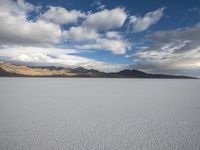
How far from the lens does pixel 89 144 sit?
4.82 meters

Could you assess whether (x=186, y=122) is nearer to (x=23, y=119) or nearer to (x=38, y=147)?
(x=38, y=147)

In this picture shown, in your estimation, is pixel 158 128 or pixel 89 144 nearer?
pixel 89 144

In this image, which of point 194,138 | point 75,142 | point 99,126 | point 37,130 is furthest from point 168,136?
point 37,130

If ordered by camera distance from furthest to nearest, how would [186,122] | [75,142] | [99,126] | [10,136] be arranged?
[186,122] < [99,126] < [10,136] < [75,142]

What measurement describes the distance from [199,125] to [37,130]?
617 centimetres

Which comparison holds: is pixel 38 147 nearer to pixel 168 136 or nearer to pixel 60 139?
pixel 60 139

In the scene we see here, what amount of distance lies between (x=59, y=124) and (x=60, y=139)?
164 centimetres

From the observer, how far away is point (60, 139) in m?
5.12

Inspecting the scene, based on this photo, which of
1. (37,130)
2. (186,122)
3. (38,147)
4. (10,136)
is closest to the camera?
(38,147)

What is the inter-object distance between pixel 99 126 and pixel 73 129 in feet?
3.42

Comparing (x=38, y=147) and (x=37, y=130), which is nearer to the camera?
(x=38, y=147)

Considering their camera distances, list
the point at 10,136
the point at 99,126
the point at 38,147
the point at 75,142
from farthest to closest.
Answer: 1. the point at 99,126
2. the point at 10,136
3. the point at 75,142
4. the point at 38,147

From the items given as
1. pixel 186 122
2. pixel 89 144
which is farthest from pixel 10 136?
pixel 186 122

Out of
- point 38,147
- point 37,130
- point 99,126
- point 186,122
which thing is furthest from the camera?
point 186,122
